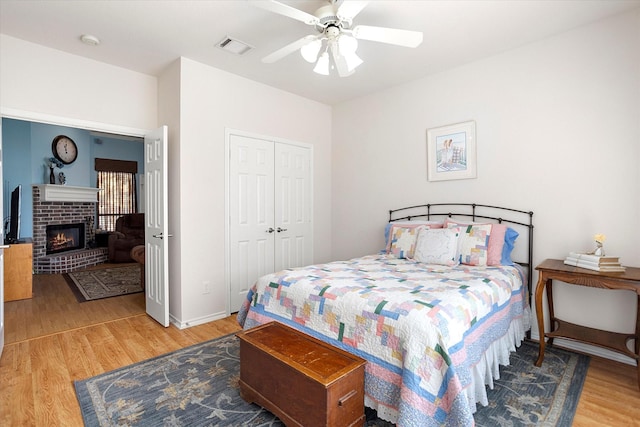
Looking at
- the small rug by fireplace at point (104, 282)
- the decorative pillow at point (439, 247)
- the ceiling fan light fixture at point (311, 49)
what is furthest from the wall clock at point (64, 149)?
the decorative pillow at point (439, 247)

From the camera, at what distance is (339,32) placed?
2.25 m

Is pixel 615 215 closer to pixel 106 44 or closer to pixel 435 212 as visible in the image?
pixel 435 212

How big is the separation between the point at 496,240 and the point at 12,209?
22.5 feet

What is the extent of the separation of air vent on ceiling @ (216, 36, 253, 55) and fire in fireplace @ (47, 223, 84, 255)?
5574mm

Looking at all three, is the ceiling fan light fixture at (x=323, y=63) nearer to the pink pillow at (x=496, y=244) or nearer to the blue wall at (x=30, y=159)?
the pink pillow at (x=496, y=244)

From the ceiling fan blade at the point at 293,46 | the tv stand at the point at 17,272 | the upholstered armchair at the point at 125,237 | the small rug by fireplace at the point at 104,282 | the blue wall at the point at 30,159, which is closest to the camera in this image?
the ceiling fan blade at the point at 293,46

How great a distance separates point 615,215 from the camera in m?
2.59

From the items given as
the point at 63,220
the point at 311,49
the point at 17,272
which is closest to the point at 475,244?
the point at 311,49

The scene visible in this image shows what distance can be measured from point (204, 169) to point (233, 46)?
1.27 meters

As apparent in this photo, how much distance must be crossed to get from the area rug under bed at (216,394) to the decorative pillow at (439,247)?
0.94 meters

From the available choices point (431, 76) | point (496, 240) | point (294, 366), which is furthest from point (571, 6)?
point (294, 366)

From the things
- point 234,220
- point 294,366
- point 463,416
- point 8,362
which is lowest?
point 8,362

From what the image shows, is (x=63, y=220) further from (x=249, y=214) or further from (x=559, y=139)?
(x=559, y=139)

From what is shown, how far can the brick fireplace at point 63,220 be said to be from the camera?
5857mm
